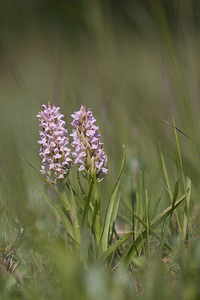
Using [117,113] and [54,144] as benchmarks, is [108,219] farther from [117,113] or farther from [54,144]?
[117,113]

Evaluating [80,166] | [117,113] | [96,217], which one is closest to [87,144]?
[80,166]

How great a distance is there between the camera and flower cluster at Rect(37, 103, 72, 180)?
86cm

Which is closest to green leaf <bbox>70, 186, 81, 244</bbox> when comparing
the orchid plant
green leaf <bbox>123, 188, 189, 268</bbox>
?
the orchid plant

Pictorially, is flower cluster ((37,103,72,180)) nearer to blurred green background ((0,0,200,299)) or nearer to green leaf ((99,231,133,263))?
blurred green background ((0,0,200,299))

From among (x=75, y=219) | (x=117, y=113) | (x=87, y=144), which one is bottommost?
(x=75, y=219)

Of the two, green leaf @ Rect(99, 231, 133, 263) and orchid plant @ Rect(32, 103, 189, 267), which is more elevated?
orchid plant @ Rect(32, 103, 189, 267)

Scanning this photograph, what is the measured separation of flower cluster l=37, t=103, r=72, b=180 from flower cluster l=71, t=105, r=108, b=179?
0.08ft

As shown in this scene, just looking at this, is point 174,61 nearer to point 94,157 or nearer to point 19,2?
point 94,157

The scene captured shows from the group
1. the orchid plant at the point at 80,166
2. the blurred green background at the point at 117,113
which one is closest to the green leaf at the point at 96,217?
the orchid plant at the point at 80,166

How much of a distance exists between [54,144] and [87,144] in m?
0.07

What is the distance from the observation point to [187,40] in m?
1.40

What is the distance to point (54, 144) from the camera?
0.85m

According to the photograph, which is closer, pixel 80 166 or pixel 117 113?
pixel 80 166

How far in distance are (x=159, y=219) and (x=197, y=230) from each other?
8.1 inches
